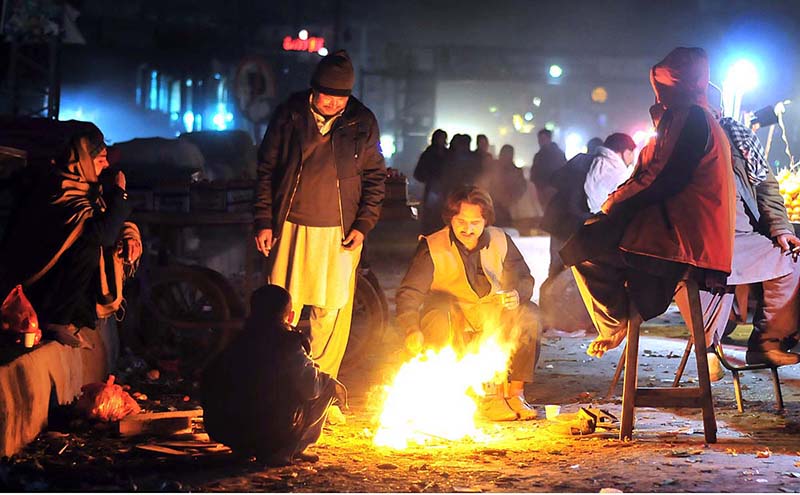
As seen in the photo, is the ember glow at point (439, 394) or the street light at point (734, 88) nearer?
the ember glow at point (439, 394)

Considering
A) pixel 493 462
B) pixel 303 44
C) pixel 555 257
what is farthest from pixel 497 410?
pixel 303 44

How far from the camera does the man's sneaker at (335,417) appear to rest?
707 centimetres

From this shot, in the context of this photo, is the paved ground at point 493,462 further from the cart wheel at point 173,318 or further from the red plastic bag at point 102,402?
the cart wheel at point 173,318

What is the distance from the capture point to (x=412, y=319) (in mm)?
7293

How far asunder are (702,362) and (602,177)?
4.83 meters

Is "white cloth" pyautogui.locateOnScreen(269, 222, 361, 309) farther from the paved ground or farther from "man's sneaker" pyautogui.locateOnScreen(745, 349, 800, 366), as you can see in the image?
"man's sneaker" pyautogui.locateOnScreen(745, 349, 800, 366)

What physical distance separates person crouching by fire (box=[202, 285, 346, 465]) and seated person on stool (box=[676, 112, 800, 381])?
2.82 meters

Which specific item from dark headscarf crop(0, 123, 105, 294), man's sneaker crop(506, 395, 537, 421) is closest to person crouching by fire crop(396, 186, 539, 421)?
man's sneaker crop(506, 395, 537, 421)

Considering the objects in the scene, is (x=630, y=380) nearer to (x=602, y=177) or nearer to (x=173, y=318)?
(x=173, y=318)

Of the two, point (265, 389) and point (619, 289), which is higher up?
point (619, 289)

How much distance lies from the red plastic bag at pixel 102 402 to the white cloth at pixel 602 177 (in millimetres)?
6038

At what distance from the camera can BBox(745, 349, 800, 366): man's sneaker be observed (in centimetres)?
731

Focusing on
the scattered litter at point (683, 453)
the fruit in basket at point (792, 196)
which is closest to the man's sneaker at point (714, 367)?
the scattered litter at point (683, 453)

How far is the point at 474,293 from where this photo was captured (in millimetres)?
7543
